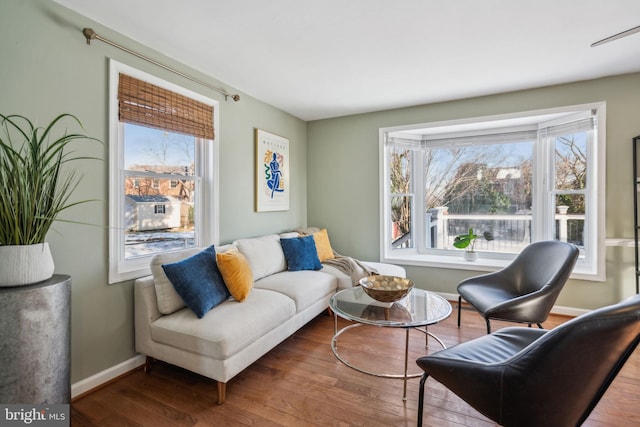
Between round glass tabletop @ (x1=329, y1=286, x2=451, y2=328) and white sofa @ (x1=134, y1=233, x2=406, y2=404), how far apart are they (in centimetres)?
42

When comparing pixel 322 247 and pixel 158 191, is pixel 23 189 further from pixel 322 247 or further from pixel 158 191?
pixel 322 247

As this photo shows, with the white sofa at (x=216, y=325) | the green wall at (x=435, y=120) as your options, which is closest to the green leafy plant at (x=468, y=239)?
the green wall at (x=435, y=120)

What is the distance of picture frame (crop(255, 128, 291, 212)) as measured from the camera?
3.49 metres

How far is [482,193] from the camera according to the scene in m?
3.82

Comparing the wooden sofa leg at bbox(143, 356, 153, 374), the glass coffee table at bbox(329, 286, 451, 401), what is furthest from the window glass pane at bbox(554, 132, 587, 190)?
the wooden sofa leg at bbox(143, 356, 153, 374)

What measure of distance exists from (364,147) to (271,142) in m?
1.23

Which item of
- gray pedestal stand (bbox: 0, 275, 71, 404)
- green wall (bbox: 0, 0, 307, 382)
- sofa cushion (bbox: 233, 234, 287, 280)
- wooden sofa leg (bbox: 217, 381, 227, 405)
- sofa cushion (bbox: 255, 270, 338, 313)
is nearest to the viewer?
gray pedestal stand (bbox: 0, 275, 71, 404)

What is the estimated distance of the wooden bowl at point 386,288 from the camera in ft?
6.88

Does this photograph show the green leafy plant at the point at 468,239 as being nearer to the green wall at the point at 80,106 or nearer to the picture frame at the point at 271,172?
the picture frame at the point at 271,172

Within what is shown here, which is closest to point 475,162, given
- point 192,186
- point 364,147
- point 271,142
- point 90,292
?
point 364,147

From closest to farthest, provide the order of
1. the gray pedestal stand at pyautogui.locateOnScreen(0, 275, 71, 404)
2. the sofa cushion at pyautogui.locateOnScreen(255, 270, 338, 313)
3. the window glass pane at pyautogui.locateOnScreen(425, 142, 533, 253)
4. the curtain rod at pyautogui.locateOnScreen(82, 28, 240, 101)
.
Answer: the gray pedestal stand at pyautogui.locateOnScreen(0, 275, 71, 404) → the curtain rod at pyautogui.locateOnScreen(82, 28, 240, 101) → the sofa cushion at pyautogui.locateOnScreen(255, 270, 338, 313) → the window glass pane at pyautogui.locateOnScreen(425, 142, 533, 253)

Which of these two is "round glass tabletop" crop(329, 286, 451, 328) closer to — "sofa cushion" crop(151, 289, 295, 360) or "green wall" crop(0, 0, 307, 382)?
"sofa cushion" crop(151, 289, 295, 360)

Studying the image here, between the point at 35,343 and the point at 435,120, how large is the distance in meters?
3.90

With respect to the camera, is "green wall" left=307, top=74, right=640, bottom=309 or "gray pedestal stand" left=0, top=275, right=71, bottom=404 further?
"green wall" left=307, top=74, right=640, bottom=309
